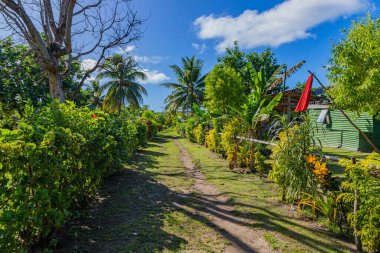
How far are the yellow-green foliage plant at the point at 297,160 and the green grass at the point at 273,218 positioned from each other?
0.52 m

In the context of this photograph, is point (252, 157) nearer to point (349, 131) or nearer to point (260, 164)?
point (260, 164)

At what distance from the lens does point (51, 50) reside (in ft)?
25.3

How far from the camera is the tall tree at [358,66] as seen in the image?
10383mm

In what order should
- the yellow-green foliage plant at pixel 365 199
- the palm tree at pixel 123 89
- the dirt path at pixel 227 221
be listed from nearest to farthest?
the yellow-green foliage plant at pixel 365 199 → the dirt path at pixel 227 221 → the palm tree at pixel 123 89

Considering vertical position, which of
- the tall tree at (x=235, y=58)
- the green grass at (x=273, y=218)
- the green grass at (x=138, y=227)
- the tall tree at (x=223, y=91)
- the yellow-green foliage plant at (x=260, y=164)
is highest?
the tall tree at (x=235, y=58)

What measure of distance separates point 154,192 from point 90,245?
2.91 metres

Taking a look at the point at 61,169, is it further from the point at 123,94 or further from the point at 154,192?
the point at 123,94

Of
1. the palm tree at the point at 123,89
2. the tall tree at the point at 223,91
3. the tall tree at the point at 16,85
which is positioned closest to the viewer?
the tall tree at the point at 16,85

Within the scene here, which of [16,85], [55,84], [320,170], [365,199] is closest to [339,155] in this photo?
[320,170]

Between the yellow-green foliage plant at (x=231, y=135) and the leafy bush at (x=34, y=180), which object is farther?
the yellow-green foliage plant at (x=231, y=135)

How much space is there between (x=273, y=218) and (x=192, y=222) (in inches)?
59.6

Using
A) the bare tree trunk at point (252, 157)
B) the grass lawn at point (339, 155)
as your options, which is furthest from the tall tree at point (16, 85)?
the grass lawn at point (339, 155)

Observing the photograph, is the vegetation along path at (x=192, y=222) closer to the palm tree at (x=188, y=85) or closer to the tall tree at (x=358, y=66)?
the tall tree at (x=358, y=66)

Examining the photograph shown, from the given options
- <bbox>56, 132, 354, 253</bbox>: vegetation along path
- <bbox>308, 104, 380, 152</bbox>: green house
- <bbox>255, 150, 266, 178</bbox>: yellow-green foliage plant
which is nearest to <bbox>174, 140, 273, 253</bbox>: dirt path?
<bbox>56, 132, 354, 253</bbox>: vegetation along path
